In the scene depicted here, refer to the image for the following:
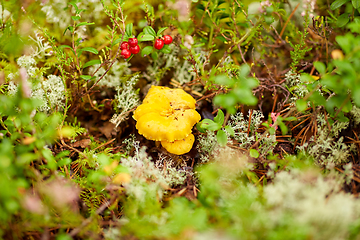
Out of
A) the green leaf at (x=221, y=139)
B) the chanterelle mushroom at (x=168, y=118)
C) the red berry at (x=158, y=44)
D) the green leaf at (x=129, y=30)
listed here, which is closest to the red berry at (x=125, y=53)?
the green leaf at (x=129, y=30)

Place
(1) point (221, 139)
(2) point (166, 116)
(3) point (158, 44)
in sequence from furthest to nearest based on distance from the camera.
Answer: (3) point (158, 44)
(2) point (166, 116)
(1) point (221, 139)

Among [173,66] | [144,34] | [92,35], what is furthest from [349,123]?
[92,35]

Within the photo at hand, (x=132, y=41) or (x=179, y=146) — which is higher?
(x=132, y=41)

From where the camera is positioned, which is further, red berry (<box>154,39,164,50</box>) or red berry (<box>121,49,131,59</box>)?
red berry (<box>154,39,164,50</box>)

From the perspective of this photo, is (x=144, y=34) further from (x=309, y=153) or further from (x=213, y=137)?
(x=309, y=153)

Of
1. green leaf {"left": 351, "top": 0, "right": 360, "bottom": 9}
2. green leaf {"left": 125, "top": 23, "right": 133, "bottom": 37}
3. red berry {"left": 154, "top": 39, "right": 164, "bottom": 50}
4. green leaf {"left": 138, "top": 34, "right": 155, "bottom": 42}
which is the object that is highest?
green leaf {"left": 351, "top": 0, "right": 360, "bottom": 9}

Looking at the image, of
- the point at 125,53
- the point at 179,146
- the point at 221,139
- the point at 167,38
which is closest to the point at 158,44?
the point at 167,38

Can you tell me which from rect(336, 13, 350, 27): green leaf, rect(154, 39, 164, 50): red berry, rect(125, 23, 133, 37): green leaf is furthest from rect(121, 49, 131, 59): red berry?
rect(336, 13, 350, 27): green leaf

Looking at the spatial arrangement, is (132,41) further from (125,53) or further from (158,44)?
(158,44)

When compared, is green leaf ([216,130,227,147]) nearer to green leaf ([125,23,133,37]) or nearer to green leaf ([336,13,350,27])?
green leaf ([125,23,133,37])
